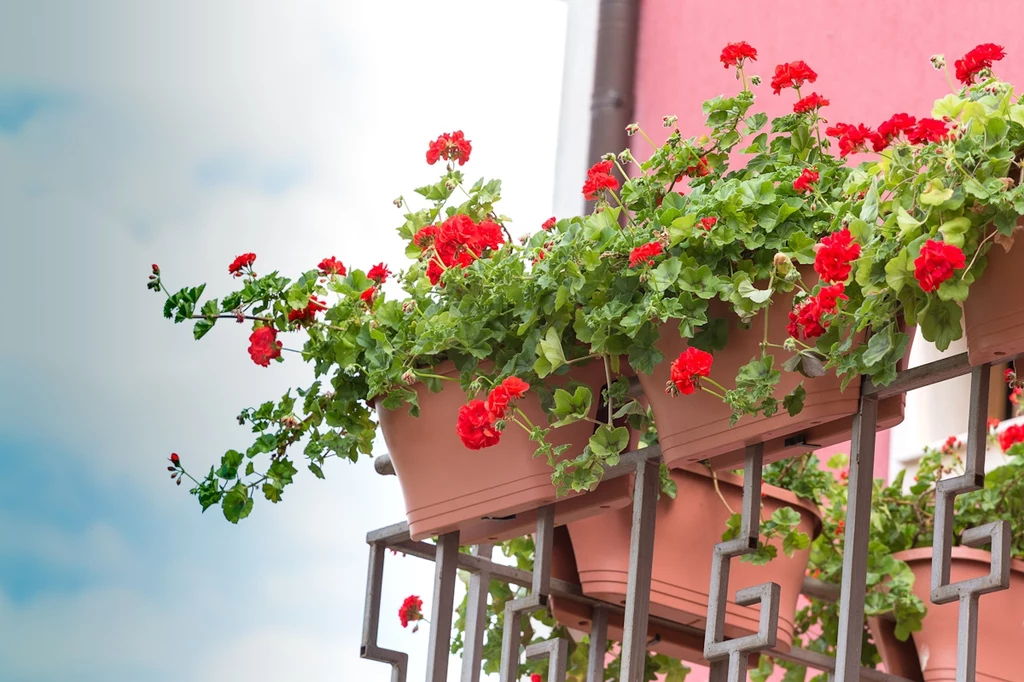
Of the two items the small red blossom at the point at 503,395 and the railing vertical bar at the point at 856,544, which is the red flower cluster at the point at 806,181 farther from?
the small red blossom at the point at 503,395

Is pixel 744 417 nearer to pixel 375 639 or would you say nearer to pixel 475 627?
pixel 475 627

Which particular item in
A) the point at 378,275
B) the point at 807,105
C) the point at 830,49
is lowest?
the point at 378,275

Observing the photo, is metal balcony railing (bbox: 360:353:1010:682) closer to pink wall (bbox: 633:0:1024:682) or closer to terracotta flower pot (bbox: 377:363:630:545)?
terracotta flower pot (bbox: 377:363:630:545)

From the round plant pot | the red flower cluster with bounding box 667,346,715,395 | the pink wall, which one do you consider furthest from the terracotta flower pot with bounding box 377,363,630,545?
the pink wall

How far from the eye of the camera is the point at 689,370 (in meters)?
1.45

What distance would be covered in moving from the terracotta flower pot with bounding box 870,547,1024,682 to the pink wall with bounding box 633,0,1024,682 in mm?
898

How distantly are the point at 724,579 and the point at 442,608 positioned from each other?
419 millimetres

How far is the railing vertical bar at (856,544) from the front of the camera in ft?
4.64

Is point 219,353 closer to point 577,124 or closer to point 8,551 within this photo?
point 8,551

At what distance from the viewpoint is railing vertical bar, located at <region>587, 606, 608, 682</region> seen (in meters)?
1.95

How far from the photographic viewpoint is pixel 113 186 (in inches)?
136

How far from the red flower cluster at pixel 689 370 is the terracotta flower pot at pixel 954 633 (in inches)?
35.3

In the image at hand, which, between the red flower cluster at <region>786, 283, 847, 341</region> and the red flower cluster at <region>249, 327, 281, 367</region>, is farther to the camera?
the red flower cluster at <region>249, 327, 281, 367</region>

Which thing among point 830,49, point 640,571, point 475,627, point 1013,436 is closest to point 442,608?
point 475,627
